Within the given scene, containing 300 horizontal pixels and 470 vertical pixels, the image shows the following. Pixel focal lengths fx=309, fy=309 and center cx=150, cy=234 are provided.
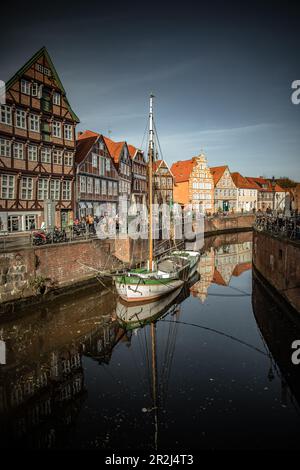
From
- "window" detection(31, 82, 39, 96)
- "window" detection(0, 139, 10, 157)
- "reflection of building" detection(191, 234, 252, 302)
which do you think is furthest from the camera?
"window" detection(31, 82, 39, 96)

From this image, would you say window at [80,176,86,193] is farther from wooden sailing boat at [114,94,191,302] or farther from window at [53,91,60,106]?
wooden sailing boat at [114,94,191,302]

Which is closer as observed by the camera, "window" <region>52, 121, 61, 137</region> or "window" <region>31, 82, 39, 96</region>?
"window" <region>31, 82, 39, 96</region>

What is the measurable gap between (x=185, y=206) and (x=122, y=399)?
57363 millimetres

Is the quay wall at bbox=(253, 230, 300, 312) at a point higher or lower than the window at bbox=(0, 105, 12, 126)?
lower

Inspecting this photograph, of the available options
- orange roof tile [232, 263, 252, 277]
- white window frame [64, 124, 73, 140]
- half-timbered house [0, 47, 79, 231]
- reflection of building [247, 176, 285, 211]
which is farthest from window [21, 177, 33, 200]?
reflection of building [247, 176, 285, 211]

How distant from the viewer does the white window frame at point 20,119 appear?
25141 millimetres

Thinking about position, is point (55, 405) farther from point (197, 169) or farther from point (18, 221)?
point (197, 169)

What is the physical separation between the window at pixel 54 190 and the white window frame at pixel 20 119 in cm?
534

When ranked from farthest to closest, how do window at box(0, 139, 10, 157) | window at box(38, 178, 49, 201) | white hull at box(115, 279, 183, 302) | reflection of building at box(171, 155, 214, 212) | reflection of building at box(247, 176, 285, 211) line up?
reflection of building at box(247, 176, 285, 211), reflection of building at box(171, 155, 214, 212), window at box(38, 178, 49, 201), window at box(0, 139, 10, 157), white hull at box(115, 279, 183, 302)

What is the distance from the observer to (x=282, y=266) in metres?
17.5

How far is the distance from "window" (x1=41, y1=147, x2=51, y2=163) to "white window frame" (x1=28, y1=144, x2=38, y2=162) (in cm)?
72

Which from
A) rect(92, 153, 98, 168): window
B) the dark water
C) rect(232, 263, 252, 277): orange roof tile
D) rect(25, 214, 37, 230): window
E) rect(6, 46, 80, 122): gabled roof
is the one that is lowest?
the dark water

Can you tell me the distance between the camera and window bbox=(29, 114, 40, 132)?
26367 mm
